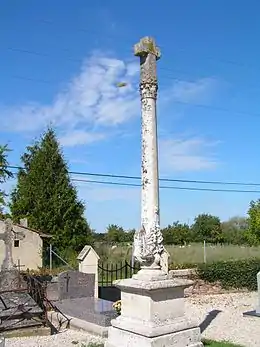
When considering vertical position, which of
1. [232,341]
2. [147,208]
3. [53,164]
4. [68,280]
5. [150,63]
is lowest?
[232,341]

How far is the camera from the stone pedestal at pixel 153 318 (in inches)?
275

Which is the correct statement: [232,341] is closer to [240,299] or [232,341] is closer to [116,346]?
[116,346]

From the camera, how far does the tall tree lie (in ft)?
102

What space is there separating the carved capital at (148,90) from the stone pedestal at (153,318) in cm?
319

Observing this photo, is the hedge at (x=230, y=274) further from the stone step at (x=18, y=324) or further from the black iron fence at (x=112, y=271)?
the stone step at (x=18, y=324)

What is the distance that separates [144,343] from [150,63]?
477 centimetres

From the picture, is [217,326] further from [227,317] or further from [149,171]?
[149,171]

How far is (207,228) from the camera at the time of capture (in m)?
67.7

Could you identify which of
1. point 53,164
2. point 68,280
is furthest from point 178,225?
point 68,280

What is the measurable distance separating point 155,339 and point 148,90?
13.7ft

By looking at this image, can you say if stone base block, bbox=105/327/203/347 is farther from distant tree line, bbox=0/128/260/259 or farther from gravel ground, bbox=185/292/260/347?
distant tree line, bbox=0/128/260/259

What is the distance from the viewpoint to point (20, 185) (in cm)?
3338

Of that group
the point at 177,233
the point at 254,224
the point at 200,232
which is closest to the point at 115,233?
the point at 177,233

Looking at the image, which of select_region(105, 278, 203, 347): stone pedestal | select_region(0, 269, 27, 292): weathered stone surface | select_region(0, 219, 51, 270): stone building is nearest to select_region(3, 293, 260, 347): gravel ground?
select_region(105, 278, 203, 347): stone pedestal
